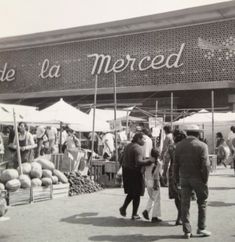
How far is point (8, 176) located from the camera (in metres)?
11.2

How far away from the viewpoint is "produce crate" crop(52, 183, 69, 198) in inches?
471

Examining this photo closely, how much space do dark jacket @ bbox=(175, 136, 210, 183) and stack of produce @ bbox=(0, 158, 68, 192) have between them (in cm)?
464

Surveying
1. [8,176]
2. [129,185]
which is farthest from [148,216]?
[8,176]

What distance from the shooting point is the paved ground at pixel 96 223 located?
7.66 metres

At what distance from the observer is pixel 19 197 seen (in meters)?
10.9

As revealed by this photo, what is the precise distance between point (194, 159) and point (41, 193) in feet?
16.3

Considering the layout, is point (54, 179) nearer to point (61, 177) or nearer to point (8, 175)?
point (61, 177)

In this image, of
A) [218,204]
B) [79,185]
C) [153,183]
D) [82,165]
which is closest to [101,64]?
[82,165]

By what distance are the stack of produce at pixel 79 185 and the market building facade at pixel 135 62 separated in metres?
11.9

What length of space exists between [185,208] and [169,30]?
21.3 metres

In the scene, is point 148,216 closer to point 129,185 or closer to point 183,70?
point 129,185

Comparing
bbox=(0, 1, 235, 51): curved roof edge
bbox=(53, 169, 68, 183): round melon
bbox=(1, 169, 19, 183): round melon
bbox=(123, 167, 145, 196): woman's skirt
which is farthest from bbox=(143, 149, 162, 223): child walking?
bbox=(0, 1, 235, 51): curved roof edge

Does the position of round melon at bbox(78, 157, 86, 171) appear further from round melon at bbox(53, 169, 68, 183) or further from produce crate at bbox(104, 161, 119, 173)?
round melon at bbox(53, 169, 68, 183)

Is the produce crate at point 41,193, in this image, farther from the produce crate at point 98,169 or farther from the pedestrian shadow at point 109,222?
the produce crate at point 98,169
